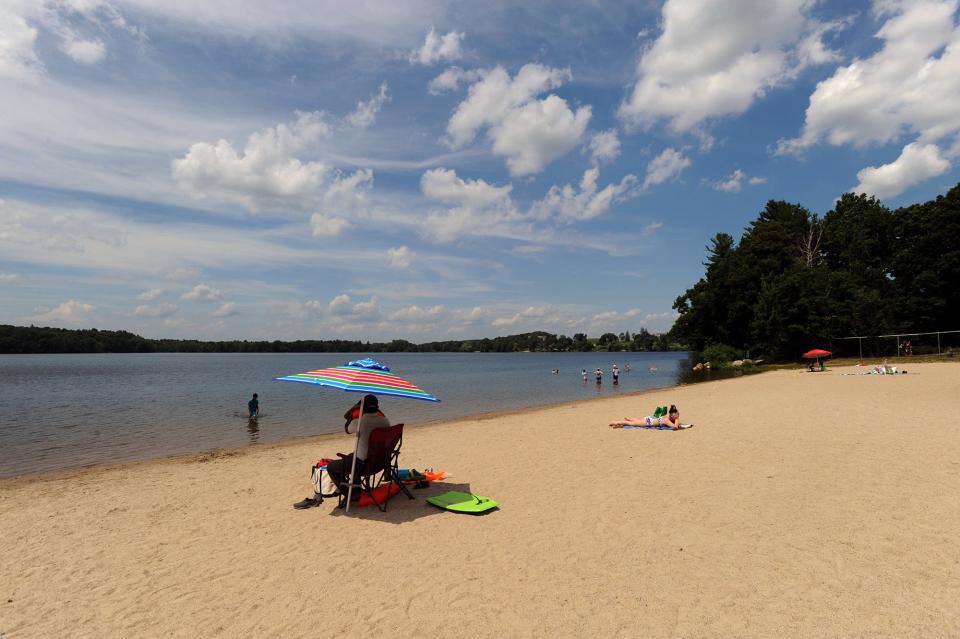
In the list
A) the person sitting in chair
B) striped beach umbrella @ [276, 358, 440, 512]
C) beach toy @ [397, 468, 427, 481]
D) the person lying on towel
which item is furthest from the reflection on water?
the person lying on towel

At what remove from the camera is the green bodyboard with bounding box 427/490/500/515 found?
22.6ft

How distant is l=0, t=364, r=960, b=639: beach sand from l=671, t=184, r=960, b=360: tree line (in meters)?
40.7

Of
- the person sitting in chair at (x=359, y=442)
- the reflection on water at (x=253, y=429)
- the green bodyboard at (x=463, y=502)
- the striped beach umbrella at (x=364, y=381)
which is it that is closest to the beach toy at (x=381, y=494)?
the person sitting in chair at (x=359, y=442)

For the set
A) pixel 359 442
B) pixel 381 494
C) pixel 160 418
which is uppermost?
pixel 359 442

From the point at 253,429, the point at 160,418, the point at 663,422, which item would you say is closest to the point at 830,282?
the point at 663,422

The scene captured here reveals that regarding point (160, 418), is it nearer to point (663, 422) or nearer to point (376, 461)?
point (376, 461)

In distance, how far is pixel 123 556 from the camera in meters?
5.72

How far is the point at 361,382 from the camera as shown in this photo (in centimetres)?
671

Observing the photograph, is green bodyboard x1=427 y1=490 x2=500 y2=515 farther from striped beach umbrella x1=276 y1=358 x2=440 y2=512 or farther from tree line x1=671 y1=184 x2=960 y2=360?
tree line x1=671 y1=184 x2=960 y2=360

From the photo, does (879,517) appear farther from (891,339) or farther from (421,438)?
(891,339)

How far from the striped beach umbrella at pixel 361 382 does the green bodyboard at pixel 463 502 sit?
4.34 feet

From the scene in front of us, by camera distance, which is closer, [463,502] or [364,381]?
[364,381]

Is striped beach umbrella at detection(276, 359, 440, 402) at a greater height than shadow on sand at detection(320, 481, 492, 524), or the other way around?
striped beach umbrella at detection(276, 359, 440, 402)

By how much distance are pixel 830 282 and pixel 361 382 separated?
53.3 meters
